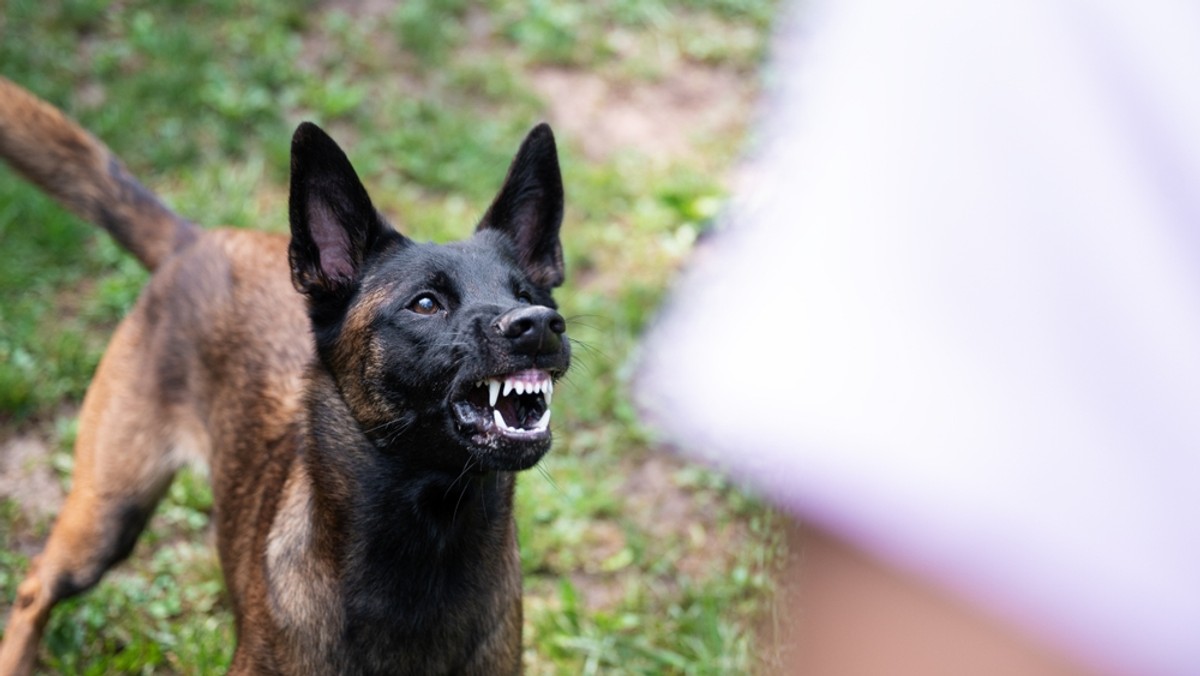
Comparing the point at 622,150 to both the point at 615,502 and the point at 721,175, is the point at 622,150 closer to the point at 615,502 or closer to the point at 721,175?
the point at 721,175

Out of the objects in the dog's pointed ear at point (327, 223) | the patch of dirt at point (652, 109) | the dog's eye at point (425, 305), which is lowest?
the dog's eye at point (425, 305)

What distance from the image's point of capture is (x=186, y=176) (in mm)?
6309

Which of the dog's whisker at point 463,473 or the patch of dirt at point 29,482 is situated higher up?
the dog's whisker at point 463,473

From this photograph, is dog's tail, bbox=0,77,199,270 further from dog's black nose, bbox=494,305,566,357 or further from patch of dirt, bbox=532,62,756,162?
patch of dirt, bbox=532,62,756,162

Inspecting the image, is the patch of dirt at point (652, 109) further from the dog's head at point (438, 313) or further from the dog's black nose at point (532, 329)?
the dog's black nose at point (532, 329)

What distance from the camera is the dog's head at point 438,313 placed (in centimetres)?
279

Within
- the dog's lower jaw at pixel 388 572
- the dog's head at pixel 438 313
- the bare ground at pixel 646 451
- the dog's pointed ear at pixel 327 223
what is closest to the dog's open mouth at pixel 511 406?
the dog's head at pixel 438 313

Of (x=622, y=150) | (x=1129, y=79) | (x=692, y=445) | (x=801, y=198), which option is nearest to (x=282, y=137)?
(x=622, y=150)

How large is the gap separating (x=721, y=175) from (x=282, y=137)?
2.52 m

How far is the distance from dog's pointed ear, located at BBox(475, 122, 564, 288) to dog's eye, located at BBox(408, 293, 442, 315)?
52 centimetres

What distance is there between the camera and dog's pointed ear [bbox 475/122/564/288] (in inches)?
137

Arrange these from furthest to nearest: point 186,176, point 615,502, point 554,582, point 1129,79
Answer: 1. point 186,176
2. point 615,502
3. point 554,582
4. point 1129,79

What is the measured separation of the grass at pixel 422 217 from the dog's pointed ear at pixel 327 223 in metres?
0.71

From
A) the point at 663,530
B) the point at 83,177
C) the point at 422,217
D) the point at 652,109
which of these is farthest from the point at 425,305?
the point at 652,109
